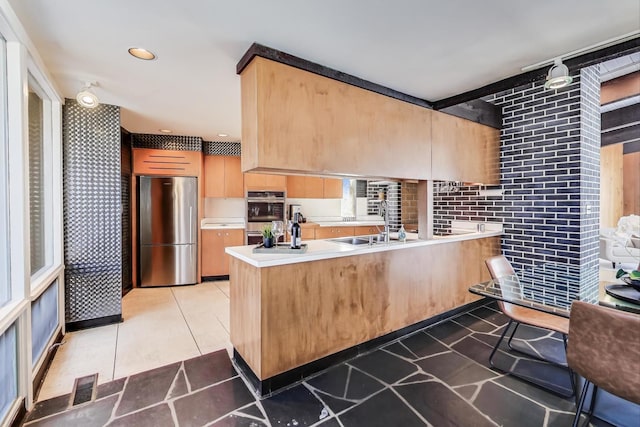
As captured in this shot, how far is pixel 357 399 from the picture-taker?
76.3 inches

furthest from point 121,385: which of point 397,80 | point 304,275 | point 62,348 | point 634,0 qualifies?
point 634,0

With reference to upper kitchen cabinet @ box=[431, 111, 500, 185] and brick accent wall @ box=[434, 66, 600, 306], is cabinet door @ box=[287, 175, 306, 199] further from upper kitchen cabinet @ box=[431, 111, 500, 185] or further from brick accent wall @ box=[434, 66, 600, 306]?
brick accent wall @ box=[434, 66, 600, 306]

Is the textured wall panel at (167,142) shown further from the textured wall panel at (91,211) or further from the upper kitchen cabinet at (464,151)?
the upper kitchen cabinet at (464,151)

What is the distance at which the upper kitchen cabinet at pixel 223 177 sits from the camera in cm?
514

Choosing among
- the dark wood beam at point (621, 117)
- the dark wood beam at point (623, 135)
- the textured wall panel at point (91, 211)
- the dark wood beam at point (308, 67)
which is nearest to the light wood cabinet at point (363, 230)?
the dark wood beam at point (308, 67)

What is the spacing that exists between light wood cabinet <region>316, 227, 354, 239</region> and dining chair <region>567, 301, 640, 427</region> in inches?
165

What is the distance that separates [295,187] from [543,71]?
4051mm

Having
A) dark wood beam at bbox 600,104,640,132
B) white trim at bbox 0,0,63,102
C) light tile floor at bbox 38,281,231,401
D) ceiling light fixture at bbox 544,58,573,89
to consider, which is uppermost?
dark wood beam at bbox 600,104,640,132

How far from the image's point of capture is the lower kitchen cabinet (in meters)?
4.91

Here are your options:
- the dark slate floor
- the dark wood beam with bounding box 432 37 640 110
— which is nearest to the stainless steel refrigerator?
the dark slate floor

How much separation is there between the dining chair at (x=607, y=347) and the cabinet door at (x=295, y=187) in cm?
464

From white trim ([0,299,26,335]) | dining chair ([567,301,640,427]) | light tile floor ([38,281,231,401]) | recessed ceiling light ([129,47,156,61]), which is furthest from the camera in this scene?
light tile floor ([38,281,231,401])

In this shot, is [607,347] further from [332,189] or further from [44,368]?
[332,189]

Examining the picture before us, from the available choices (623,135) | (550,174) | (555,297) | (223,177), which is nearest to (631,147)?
(623,135)
